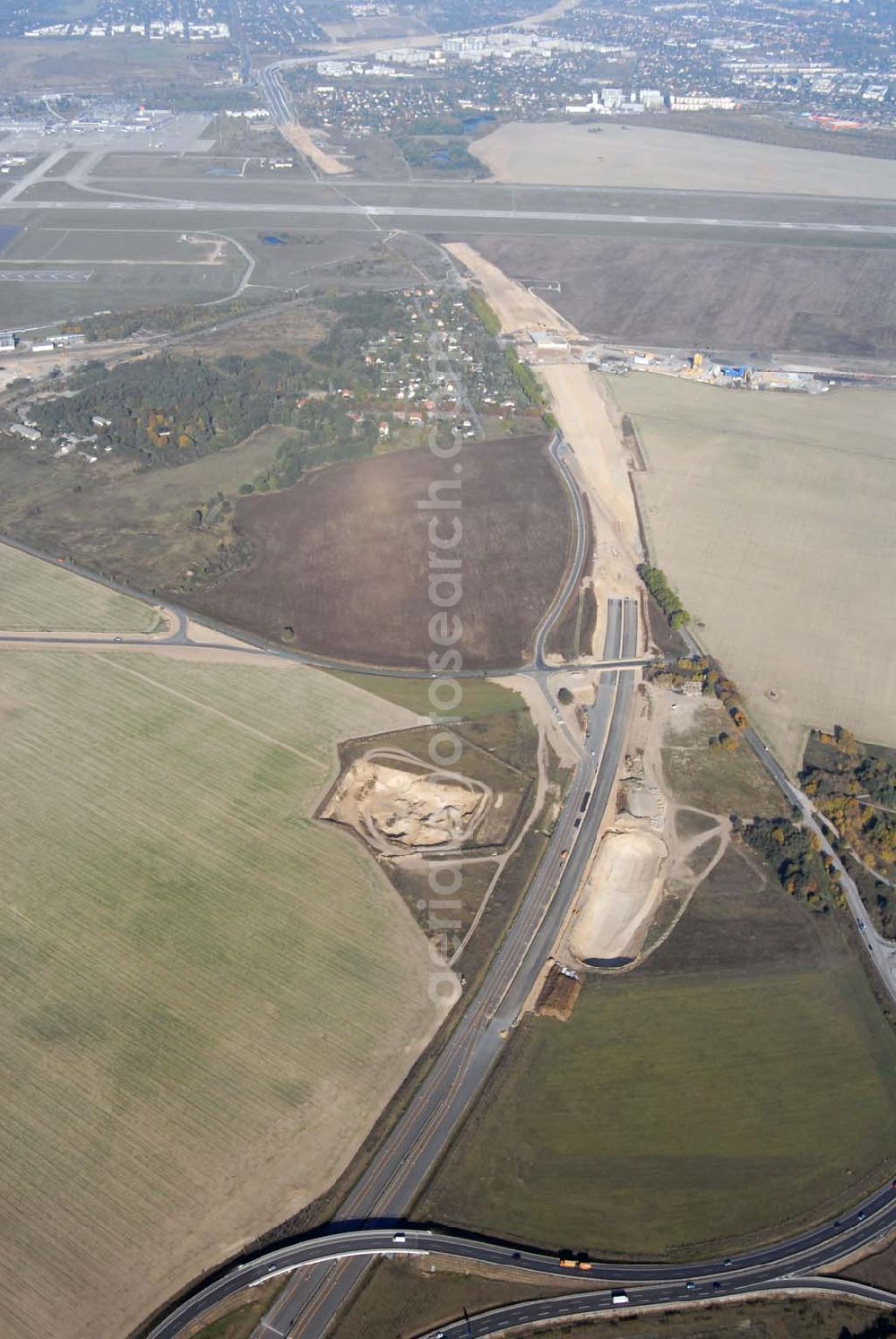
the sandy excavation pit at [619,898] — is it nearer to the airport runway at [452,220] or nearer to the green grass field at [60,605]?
the green grass field at [60,605]

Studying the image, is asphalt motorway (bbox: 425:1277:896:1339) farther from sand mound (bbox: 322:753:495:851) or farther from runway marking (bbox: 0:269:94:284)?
runway marking (bbox: 0:269:94:284)

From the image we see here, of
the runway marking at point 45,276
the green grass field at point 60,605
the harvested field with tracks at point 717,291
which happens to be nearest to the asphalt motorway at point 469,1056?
the green grass field at point 60,605

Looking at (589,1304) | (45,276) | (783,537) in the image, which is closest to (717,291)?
(783,537)

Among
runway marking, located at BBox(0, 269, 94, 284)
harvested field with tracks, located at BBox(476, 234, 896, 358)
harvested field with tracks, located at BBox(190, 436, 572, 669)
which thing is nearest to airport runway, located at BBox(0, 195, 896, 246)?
harvested field with tracks, located at BBox(476, 234, 896, 358)

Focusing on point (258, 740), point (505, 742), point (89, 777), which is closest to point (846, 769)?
point (505, 742)

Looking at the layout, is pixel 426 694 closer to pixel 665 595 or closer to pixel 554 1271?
pixel 665 595

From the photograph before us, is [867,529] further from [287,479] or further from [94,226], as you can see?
[94,226]
